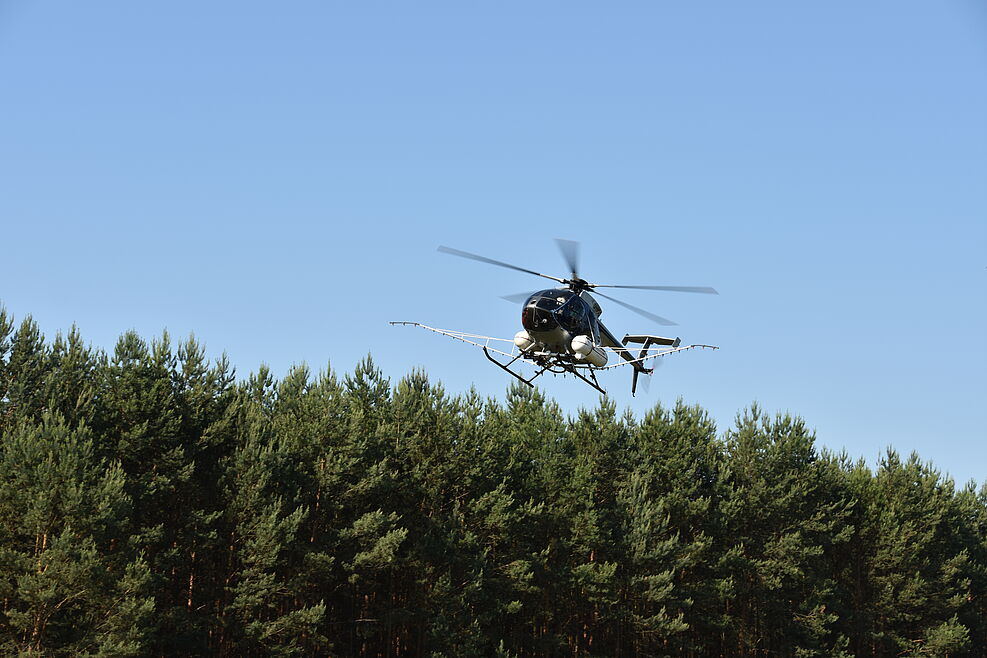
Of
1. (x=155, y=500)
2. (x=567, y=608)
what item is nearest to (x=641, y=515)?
(x=567, y=608)

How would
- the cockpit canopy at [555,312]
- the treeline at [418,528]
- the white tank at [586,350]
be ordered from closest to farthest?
1. the cockpit canopy at [555,312]
2. the white tank at [586,350]
3. the treeline at [418,528]

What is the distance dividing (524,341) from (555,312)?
5.00 ft

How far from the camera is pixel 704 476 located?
217ft

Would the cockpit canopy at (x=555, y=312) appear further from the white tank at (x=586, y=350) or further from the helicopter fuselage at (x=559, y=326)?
→ the white tank at (x=586, y=350)

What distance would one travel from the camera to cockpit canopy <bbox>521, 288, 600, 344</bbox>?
33.3 m

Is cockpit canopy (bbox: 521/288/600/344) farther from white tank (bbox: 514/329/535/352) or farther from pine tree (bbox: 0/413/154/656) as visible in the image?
pine tree (bbox: 0/413/154/656)

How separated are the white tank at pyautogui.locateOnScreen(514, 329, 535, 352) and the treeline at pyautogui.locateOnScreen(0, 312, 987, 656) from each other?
16863 mm

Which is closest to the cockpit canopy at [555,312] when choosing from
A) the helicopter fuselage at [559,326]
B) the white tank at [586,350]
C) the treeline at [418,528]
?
the helicopter fuselage at [559,326]

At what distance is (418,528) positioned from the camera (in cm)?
5297

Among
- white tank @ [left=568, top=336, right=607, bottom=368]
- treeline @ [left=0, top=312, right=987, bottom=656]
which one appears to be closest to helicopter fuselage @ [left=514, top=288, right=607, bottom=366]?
white tank @ [left=568, top=336, right=607, bottom=368]

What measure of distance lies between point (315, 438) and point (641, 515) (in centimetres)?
1812

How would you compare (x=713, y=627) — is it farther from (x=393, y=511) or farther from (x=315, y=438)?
(x=315, y=438)

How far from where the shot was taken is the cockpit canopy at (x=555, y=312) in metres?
A: 33.3

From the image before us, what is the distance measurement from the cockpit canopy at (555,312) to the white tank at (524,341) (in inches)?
23.1
